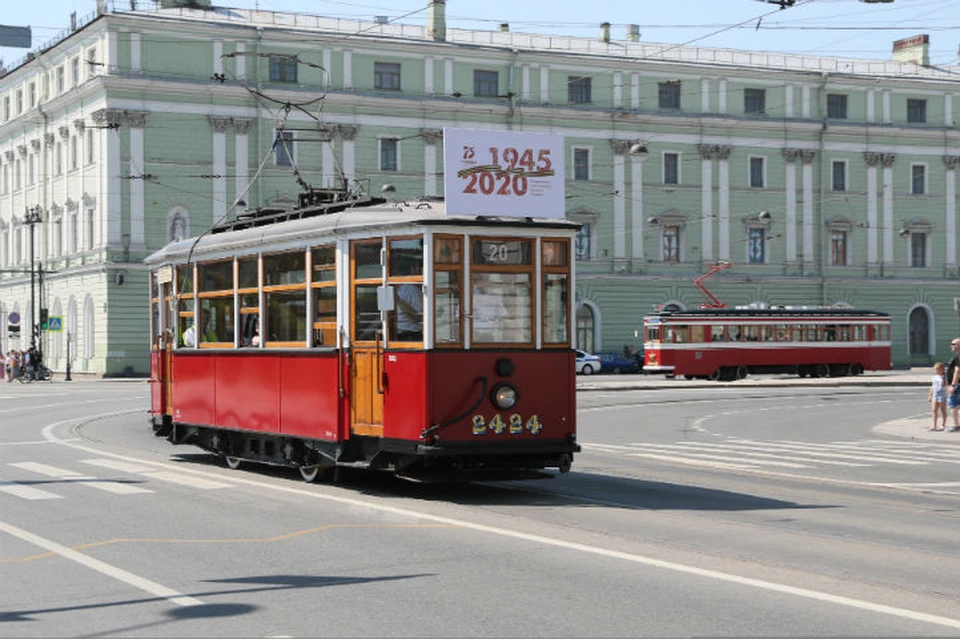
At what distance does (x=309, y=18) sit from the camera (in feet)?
218

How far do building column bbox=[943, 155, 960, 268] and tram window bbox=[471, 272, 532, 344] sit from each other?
6821 cm


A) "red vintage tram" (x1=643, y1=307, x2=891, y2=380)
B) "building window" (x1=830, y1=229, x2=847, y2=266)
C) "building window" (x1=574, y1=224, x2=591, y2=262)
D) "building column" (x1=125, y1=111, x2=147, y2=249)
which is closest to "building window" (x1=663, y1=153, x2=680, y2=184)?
"building window" (x1=574, y1=224, x2=591, y2=262)

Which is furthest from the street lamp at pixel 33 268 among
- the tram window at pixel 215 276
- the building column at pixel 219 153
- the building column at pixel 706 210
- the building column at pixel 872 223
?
the tram window at pixel 215 276

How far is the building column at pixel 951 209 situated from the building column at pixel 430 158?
1107 inches

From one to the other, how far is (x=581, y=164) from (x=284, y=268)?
55.9 m

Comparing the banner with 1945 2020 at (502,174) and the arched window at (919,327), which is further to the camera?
the arched window at (919,327)

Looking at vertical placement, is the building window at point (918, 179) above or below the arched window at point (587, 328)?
above

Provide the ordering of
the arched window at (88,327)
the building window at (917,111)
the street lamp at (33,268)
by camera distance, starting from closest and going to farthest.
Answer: the street lamp at (33,268)
the arched window at (88,327)
the building window at (917,111)

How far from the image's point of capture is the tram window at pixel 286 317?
15953 mm

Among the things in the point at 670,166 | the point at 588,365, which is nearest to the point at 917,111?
the point at 670,166

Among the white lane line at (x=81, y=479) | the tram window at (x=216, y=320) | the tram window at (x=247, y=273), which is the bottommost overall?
the white lane line at (x=81, y=479)

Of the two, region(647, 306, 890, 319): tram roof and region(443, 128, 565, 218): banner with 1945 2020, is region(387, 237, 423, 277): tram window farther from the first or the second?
region(647, 306, 890, 319): tram roof

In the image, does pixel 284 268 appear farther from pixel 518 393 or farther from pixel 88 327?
pixel 88 327

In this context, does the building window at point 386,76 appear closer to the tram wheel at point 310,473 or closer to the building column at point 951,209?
the building column at point 951,209
